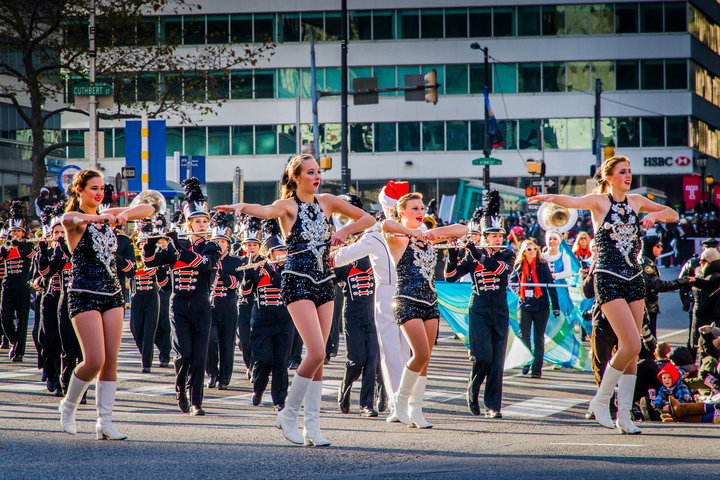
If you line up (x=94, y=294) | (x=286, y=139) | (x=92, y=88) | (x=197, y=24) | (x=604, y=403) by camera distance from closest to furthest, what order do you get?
(x=94, y=294) → (x=604, y=403) → (x=92, y=88) → (x=197, y=24) → (x=286, y=139)

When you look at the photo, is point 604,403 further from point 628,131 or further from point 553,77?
point 628,131

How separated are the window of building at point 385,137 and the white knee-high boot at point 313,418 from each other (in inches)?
1752

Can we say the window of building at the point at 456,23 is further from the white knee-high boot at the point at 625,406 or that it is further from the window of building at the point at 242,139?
the white knee-high boot at the point at 625,406

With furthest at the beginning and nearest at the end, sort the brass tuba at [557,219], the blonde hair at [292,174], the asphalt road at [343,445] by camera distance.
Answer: the brass tuba at [557,219] < the blonde hair at [292,174] < the asphalt road at [343,445]

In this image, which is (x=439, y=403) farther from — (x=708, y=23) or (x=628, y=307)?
(x=708, y=23)

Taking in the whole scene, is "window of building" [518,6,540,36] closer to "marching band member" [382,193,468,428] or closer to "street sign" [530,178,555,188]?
"street sign" [530,178,555,188]

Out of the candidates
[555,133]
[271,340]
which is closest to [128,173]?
[271,340]

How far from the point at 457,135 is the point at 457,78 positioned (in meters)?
2.87

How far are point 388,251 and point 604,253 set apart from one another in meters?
1.94

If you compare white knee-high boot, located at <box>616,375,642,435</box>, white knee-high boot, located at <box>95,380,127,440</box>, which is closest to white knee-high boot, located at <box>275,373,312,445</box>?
white knee-high boot, located at <box>95,380,127,440</box>

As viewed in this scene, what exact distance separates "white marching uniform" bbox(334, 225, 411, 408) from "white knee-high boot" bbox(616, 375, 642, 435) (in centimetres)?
202

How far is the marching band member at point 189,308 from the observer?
1010 centimetres

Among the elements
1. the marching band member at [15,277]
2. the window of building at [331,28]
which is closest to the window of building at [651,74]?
the window of building at [331,28]

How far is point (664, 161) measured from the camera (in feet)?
169
